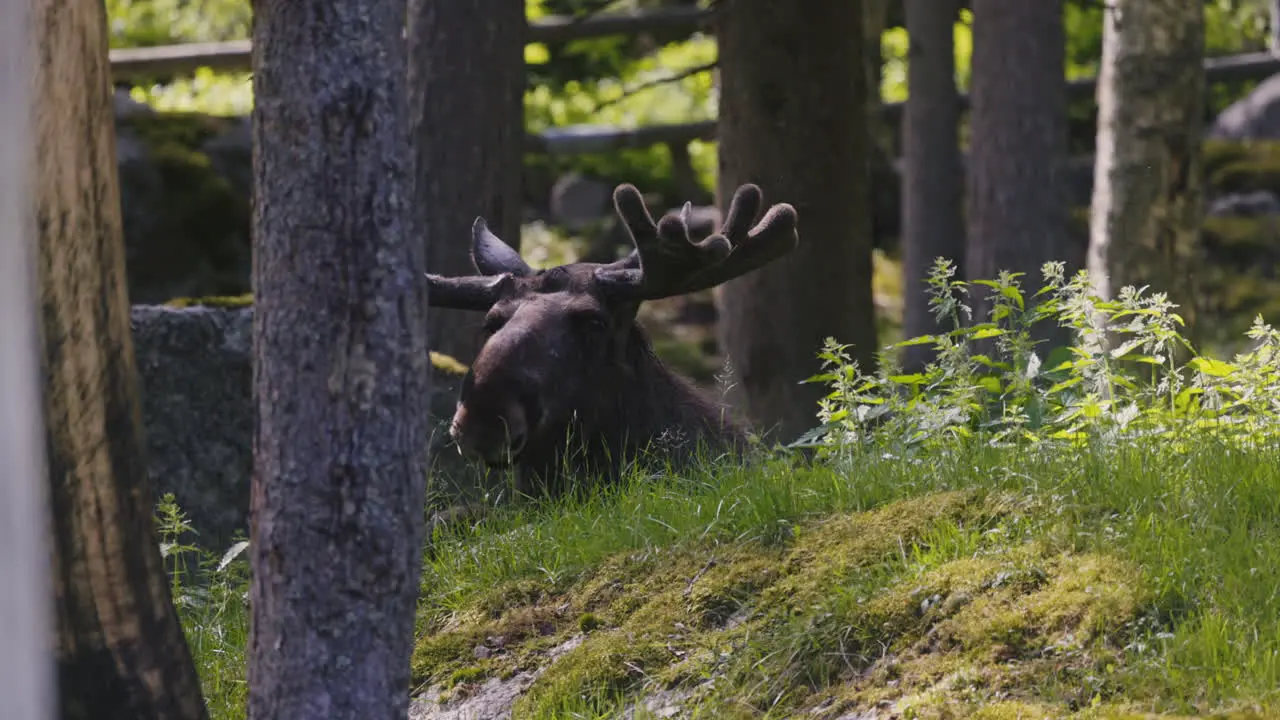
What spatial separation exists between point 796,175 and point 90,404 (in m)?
6.94

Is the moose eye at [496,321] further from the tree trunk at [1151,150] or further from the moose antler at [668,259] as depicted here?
the tree trunk at [1151,150]

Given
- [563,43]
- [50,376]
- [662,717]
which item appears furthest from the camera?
[563,43]

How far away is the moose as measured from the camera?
669 cm

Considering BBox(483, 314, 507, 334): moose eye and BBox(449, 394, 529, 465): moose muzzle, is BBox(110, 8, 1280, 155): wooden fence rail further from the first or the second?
BBox(449, 394, 529, 465): moose muzzle

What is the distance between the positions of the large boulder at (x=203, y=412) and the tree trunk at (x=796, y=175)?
8.50ft

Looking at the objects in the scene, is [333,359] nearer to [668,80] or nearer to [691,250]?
[691,250]

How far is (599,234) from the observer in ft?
65.2

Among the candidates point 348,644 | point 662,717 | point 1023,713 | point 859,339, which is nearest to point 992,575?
point 1023,713

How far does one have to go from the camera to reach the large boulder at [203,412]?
8539 millimetres

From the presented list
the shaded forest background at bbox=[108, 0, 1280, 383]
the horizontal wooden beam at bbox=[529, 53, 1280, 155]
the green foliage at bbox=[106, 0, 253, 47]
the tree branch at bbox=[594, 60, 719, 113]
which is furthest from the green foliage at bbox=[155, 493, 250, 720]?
the green foliage at bbox=[106, 0, 253, 47]

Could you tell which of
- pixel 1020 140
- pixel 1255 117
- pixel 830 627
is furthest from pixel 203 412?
pixel 1255 117

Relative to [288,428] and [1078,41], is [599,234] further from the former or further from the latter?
[288,428]

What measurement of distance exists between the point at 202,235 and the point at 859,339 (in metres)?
6.09

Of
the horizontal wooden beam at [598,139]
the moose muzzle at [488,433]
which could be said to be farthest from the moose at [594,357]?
the horizontal wooden beam at [598,139]
